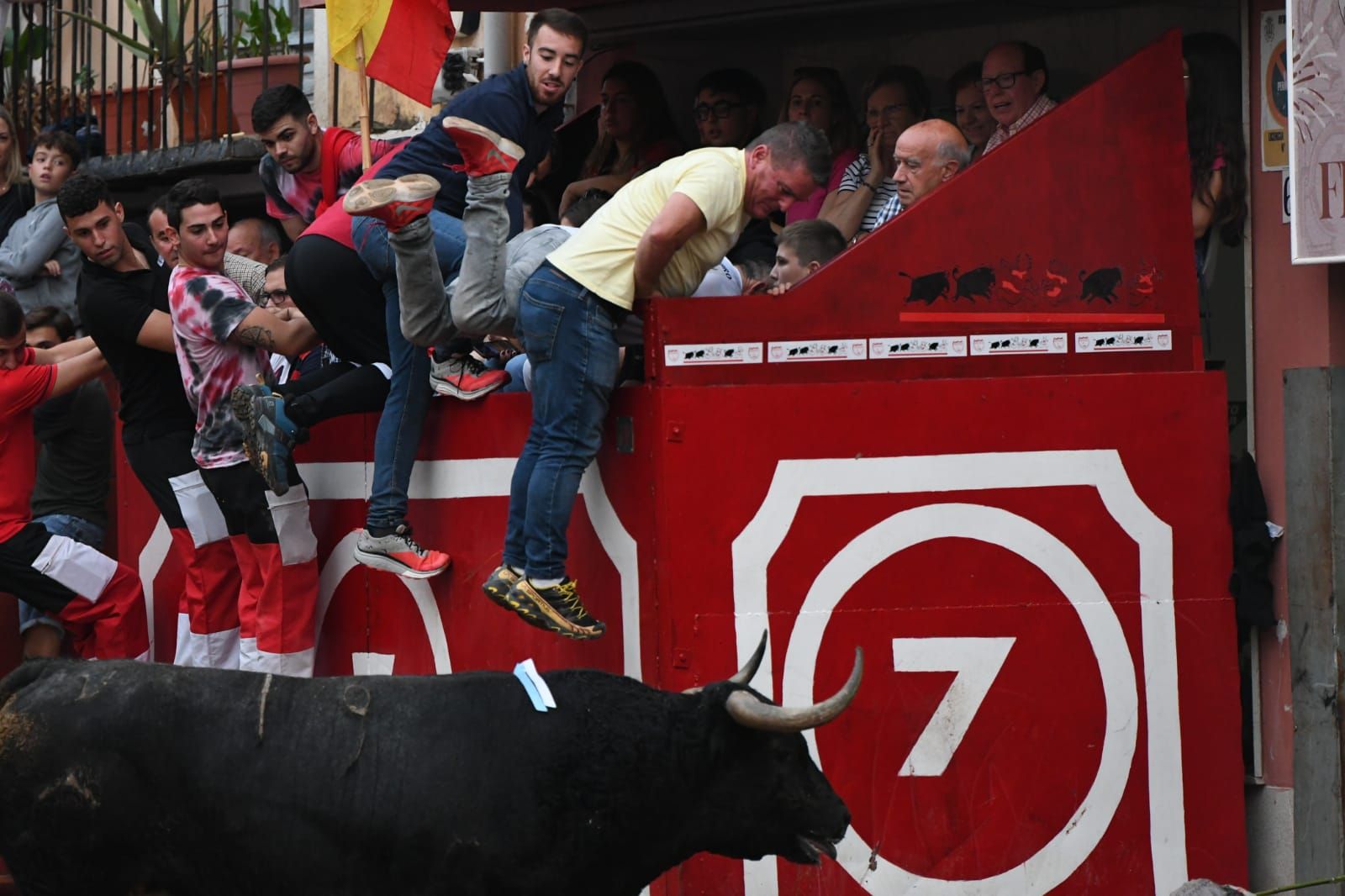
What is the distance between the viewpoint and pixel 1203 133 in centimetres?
749

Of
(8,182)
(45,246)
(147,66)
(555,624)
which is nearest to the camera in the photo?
(555,624)

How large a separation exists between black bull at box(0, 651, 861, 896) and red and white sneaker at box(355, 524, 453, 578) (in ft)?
5.17

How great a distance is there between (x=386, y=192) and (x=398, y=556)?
1468mm

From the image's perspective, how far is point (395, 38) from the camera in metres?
8.61

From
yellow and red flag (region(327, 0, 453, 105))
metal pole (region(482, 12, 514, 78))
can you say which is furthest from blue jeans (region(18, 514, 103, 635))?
metal pole (region(482, 12, 514, 78))

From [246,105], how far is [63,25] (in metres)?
2.54

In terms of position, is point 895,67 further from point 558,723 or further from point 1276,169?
point 558,723

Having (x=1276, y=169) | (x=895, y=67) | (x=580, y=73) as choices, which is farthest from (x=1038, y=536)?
(x=580, y=73)

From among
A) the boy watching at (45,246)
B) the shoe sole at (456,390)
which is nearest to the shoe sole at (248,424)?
the shoe sole at (456,390)

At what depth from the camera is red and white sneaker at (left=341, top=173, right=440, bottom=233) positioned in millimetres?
6805

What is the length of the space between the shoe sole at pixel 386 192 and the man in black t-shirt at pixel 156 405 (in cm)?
175

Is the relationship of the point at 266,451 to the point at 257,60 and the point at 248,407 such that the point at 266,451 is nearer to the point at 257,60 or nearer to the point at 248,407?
the point at 248,407

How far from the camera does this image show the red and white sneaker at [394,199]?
6.80m

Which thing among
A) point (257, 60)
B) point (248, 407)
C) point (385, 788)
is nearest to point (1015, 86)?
point (248, 407)
